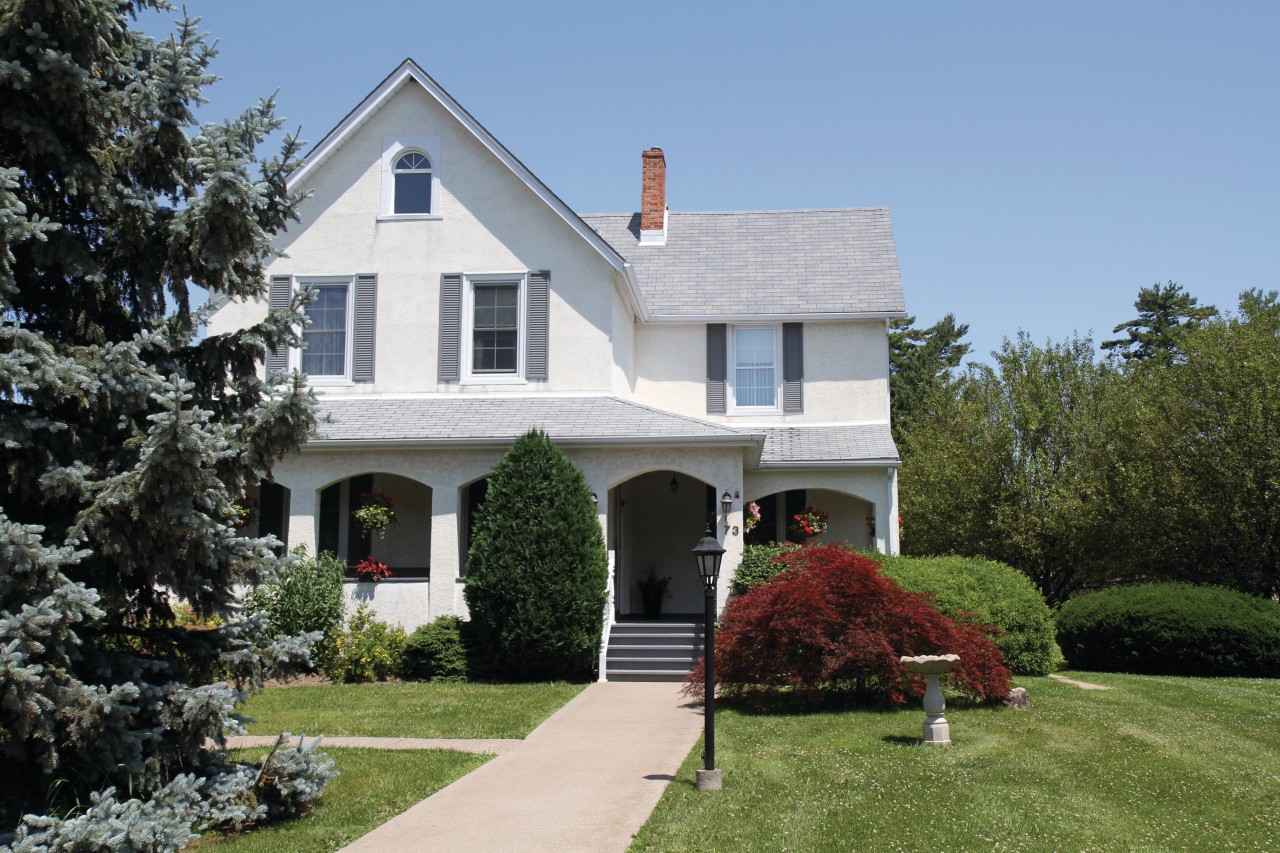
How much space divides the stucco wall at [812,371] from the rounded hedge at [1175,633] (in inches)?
212

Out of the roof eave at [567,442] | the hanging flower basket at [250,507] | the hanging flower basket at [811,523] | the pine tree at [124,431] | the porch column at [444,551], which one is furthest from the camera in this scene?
the hanging flower basket at [811,523]

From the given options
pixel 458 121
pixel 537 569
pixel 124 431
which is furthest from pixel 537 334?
pixel 124 431

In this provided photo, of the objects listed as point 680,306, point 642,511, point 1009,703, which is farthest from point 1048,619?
point 680,306

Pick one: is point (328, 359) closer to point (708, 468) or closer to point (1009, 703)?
point (708, 468)

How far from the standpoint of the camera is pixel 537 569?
16125 mm

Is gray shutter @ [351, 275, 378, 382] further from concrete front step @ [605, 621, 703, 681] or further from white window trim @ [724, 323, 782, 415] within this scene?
white window trim @ [724, 323, 782, 415]

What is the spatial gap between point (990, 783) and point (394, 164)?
48.0ft

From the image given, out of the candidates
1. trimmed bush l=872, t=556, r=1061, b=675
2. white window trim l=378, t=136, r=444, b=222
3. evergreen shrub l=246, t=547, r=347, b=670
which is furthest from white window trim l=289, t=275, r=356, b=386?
trimmed bush l=872, t=556, r=1061, b=675

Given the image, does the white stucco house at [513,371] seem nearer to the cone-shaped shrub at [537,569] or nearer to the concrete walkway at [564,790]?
the cone-shaped shrub at [537,569]

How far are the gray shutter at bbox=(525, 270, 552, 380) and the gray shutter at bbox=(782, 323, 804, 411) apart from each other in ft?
17.5

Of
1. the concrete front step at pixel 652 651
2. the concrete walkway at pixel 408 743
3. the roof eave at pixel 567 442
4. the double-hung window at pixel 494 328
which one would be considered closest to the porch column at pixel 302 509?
the roof eave at pixel 567 442

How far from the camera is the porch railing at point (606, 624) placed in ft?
54.2

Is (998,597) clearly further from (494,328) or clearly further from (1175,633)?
(494,328)

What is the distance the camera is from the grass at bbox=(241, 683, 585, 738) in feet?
41.8
